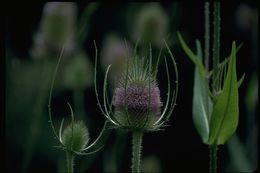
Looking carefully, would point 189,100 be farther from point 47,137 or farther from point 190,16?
point 47,137

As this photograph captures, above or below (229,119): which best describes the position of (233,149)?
below

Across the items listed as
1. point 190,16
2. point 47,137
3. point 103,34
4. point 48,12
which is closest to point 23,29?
point 103,34

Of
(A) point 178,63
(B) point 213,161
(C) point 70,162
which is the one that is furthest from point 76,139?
(A) point 178,63

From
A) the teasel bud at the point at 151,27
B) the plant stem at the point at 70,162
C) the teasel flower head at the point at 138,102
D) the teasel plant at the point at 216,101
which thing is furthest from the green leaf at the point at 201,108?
the teasel bud at the point at 151,27

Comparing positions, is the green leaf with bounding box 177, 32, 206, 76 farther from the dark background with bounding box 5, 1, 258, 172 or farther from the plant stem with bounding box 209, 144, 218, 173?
the dark background with bounding box 5, 1, 258, 172

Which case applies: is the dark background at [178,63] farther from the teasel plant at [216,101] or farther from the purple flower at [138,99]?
the purple flower at [138,99]

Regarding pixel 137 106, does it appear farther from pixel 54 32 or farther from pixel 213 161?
pixel 54 32
